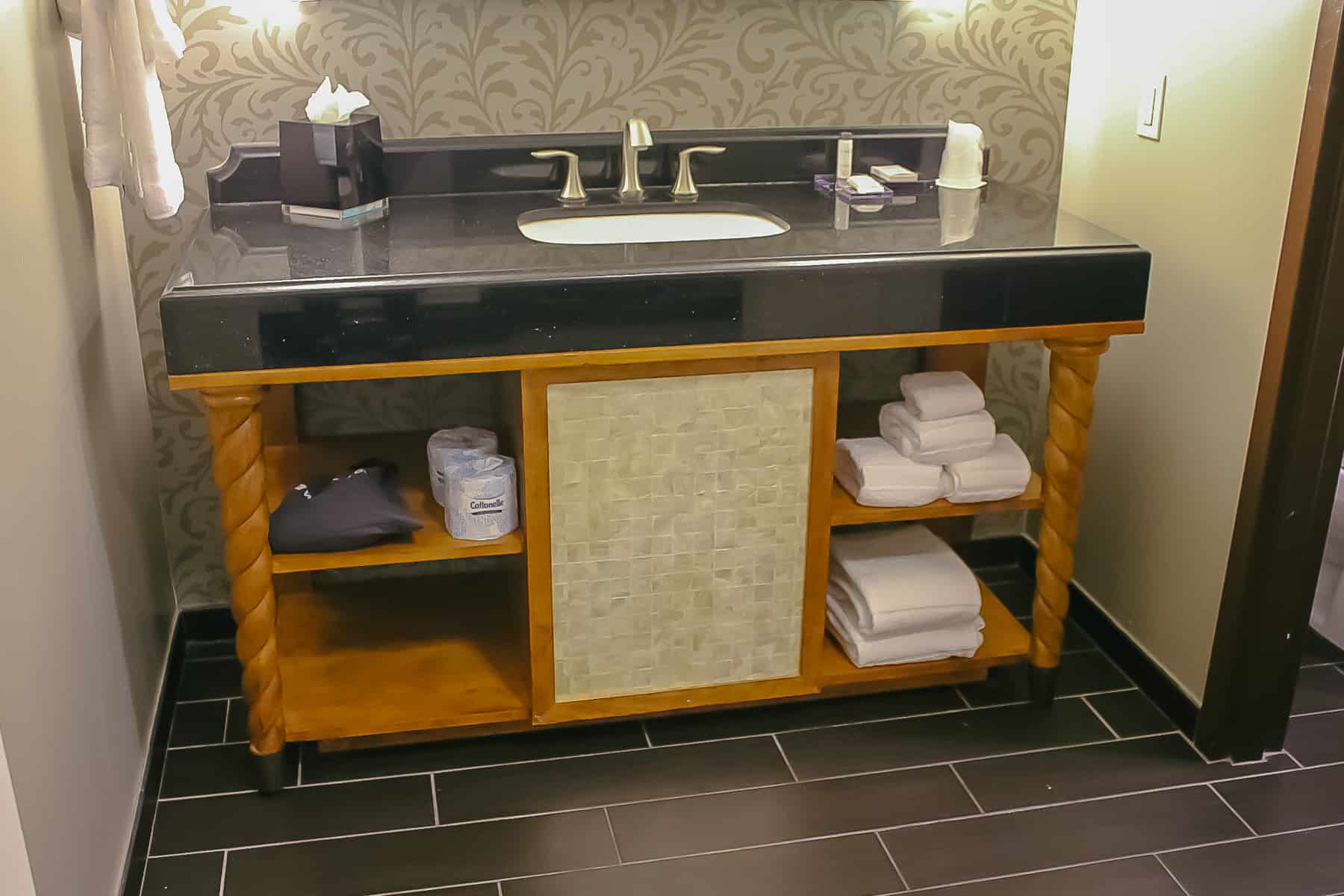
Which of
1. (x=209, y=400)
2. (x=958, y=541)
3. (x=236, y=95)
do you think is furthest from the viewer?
(x=958, y=541)

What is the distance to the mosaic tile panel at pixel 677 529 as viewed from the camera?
1848 mm

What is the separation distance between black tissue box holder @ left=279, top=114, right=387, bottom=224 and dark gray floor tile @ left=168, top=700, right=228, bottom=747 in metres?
0.88

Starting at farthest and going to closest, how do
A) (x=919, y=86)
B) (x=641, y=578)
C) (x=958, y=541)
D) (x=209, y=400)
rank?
(x=958, y=541)
(x=919, y=86)
(x=641, y=578)
(x=209, y=400)

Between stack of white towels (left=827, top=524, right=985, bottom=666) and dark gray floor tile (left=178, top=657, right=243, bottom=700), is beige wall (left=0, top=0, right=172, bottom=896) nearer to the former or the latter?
dark gray floor tile (left=178, top=657, right=243, bottom=700)

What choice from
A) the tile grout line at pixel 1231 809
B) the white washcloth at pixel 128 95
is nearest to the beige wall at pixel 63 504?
the white washcloth at pixel 128 95

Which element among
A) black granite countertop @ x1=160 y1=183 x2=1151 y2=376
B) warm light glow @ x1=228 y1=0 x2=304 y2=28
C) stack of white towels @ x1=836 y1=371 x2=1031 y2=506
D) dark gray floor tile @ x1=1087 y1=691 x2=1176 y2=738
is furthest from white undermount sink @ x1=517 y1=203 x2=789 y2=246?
dark gray floor tile @ x1=1087 y1=691 x2=1176 y2=738

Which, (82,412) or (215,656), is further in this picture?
(215,656)

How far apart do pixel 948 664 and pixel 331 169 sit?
1.30 m

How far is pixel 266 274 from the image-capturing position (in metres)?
1.70

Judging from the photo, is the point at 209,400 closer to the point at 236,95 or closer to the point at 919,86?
the point at 236,95

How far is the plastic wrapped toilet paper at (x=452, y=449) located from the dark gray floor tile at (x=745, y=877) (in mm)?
592

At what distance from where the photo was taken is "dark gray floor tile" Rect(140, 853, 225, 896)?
1.79m

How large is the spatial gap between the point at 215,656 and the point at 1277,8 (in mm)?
2107

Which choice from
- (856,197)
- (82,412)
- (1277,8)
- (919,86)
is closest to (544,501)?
(82,412)
